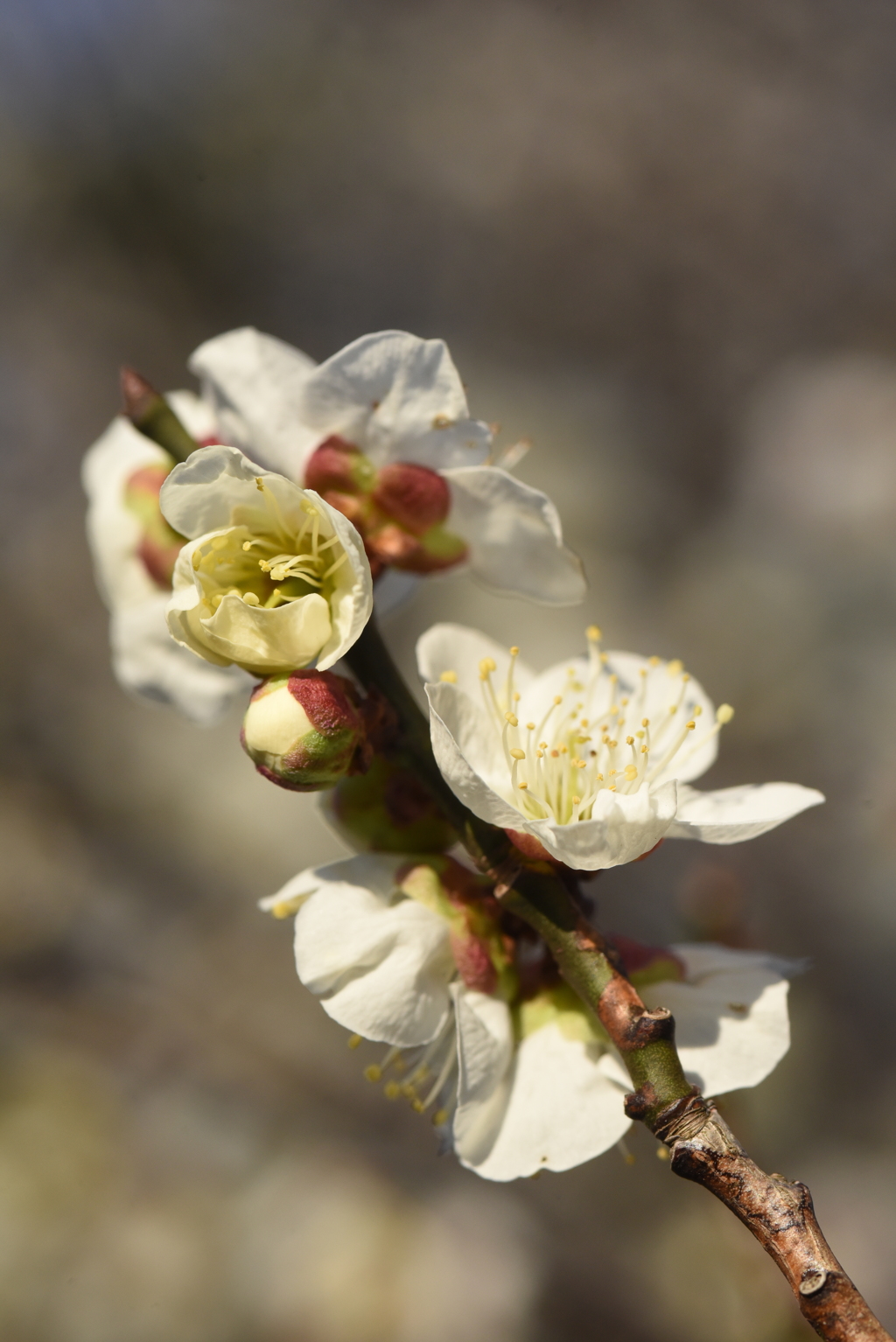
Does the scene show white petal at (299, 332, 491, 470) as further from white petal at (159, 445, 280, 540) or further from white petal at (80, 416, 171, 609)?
white petal at (80, 416, 171, 609)

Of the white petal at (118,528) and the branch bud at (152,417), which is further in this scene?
the white petal at (118,528)

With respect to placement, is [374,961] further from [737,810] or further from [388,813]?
[737,810]

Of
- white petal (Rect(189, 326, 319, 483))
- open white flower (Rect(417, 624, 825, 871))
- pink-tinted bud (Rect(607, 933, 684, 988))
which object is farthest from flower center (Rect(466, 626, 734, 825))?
white petal (Rect(189, 326, 319, 483))

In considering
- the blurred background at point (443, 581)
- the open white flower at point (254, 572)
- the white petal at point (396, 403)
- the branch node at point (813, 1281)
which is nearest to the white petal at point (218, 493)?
the open white flower at point (254, 572)

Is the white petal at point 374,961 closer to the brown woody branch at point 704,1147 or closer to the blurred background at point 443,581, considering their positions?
the brown woody branch at point 704,1147

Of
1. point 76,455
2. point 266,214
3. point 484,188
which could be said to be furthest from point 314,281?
point 76,455

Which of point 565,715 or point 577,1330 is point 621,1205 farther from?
point 565,715

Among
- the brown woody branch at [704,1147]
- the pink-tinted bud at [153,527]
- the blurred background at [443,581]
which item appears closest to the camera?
the brown woody branch at [704,1147]
